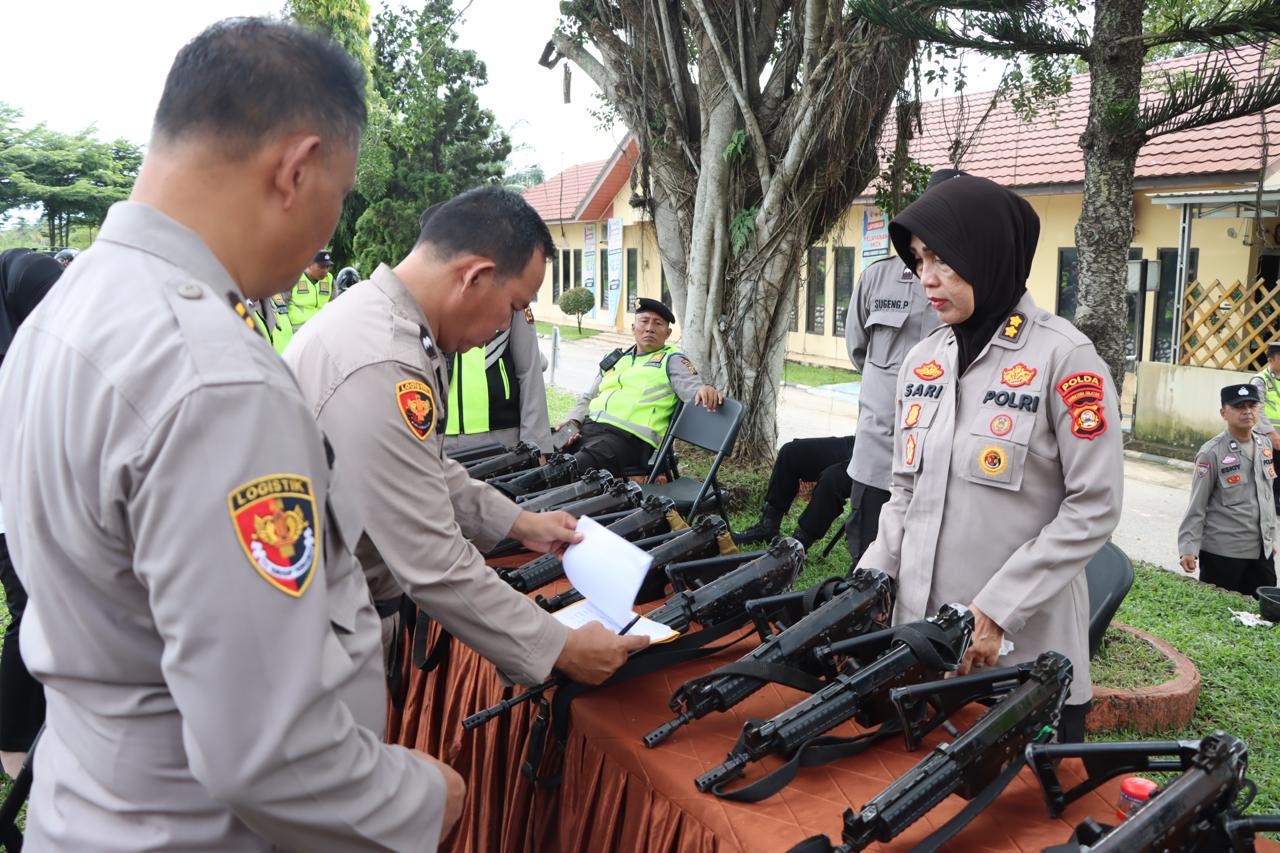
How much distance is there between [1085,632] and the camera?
201 centimetres

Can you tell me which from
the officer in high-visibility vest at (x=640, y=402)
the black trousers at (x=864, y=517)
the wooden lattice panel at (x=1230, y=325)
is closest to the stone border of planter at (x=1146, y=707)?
the black trousers at (x=864, y=517)

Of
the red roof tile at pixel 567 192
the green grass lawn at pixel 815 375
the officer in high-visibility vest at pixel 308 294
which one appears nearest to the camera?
the officer in high-visibility vest at pixel 308 294

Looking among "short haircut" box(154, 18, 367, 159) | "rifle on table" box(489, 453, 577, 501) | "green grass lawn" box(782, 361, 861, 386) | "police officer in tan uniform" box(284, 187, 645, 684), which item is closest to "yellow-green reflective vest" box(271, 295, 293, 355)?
"rifle on table" box(489, 453, 577, 501)

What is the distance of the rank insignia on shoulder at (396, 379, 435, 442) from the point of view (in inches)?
64.3

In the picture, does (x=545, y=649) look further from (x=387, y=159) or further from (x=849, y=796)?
(x=387, y=159)

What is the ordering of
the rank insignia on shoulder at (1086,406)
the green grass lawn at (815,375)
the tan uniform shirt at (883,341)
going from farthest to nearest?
the green grass lawn at (815,375) → the tan uniform shirt at (883,341) → the rank insignia on shoulder at (1086,406)

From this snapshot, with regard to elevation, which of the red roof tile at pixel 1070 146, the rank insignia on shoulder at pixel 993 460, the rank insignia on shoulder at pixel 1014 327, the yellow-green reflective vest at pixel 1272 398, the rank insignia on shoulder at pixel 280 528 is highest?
the red roof tile at pixel 1070 146

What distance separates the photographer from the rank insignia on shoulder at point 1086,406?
180 cm

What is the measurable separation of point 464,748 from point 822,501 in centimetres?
307

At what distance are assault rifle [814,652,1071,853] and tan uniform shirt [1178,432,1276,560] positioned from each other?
13.3 ft

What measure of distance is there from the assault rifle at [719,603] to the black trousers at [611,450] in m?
3.06

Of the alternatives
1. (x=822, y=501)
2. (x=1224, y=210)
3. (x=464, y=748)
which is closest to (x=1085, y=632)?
(x=464, y=748)

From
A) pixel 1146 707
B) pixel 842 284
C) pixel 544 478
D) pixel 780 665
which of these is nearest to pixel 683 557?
pixel 780 665

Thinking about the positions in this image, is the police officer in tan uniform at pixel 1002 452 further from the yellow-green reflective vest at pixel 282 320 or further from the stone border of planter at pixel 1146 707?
the yellow-green reflective vest at pixel 282 320
